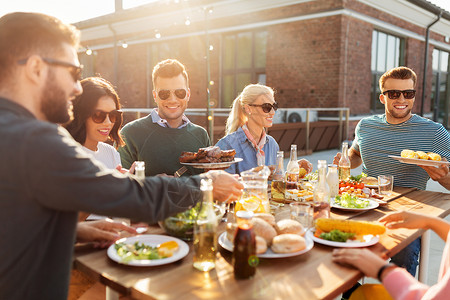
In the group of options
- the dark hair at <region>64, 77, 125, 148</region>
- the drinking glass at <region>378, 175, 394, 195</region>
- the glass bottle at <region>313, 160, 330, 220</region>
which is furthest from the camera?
the drinking glass at <region>378, 175, 394, 195</region>

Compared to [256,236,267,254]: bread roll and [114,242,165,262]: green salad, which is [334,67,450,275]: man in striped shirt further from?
[114,242,165,262]: green salad

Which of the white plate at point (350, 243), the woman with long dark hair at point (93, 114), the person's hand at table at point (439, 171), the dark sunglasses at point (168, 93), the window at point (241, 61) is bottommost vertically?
the white plate at point (350, 243)

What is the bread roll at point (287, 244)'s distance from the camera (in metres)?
1.63

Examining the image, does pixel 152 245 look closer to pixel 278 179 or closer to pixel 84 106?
pixel 278 179

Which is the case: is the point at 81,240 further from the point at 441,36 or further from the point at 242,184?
the point at 441,36

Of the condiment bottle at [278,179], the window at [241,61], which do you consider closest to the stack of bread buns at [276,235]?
the condiment bottle at [278,179]

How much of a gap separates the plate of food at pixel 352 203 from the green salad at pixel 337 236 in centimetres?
61

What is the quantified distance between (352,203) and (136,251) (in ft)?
4.95

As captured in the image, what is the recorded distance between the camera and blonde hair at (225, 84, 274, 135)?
12.3 feet

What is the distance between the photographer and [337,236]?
1.83m

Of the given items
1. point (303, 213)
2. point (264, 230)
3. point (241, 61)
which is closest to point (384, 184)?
point (303, 213)

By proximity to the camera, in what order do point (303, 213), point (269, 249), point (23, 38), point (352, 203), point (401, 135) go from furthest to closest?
1. point (401, 135)
2. point (352, 203)
3. point (303, 213)
4. point (269, 249)
5. point (23, 38)

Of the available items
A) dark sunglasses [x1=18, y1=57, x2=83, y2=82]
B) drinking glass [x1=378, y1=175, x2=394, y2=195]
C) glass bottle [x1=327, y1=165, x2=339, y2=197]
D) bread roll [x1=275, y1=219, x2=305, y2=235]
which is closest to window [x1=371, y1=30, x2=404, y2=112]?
drinking glass [x1=378, y1=175, x2=394, y2=195]

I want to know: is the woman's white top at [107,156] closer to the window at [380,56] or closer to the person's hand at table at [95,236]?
the person's hand at table at [95,236]
